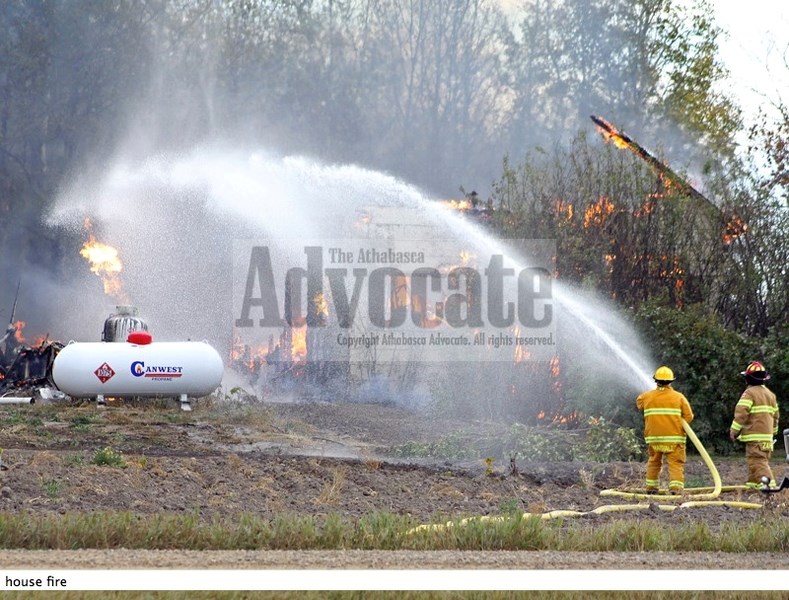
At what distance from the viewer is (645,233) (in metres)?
23.8

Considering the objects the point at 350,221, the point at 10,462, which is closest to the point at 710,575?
the point at 10,462

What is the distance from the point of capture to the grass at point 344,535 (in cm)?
938

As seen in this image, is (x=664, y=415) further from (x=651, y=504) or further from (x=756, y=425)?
(x=651, y=504)

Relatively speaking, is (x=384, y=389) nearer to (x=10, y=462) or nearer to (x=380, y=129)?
(x=10, y=462)

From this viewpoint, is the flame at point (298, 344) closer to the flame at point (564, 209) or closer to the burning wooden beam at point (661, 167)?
the flame at point (564, 209)

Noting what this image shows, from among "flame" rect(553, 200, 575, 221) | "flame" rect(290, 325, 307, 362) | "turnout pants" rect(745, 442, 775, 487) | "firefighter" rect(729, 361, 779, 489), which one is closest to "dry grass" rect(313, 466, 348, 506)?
"firefighter" rect(729, 361, 779, 489)

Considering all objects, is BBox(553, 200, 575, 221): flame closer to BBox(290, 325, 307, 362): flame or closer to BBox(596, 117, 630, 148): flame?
BBox(596, 117, 630, 148): flame

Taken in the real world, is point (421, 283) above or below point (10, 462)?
above

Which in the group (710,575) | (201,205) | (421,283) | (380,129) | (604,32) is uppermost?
(604,32)

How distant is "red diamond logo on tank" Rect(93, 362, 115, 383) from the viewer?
2305cm

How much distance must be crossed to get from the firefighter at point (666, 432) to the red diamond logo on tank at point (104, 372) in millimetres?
12225

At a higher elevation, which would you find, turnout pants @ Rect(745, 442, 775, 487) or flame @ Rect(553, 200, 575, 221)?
A: flame @ Rect(553, 200, 575, 221)

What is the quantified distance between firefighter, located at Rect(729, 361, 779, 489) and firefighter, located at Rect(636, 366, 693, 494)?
0.70 metres

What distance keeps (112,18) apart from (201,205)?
40.1 feet
